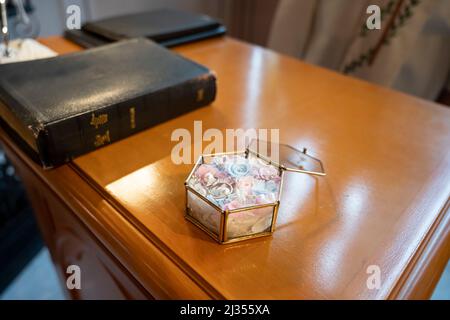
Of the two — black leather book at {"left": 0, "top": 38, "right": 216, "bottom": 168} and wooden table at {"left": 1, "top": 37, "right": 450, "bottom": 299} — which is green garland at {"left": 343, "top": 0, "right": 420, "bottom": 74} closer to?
wooden table at {"left": 1, "top": 37, "right": 450, "bottom": 299}

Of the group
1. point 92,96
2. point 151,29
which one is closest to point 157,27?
point 151,29

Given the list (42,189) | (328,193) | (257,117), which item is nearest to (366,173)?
(328,193)

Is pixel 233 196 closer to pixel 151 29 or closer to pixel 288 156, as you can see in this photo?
pixel 288 156

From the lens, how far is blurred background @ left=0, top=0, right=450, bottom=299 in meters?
0.86

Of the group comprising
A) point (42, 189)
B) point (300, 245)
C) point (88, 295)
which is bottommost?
point (88, 295)

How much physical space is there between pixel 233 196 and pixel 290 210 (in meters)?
0.08

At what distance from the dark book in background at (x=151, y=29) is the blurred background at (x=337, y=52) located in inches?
7.0

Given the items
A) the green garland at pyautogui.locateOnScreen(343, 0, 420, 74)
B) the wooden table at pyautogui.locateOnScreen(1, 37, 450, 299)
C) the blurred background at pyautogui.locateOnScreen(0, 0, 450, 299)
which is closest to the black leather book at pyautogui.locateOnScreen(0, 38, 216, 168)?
the wooden table at pyautogui.locateOnScreen(1, 37, 450, 299)

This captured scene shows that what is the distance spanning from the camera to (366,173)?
0.44m

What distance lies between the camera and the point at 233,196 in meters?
0.33

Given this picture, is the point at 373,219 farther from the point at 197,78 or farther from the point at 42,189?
the point at 42,189

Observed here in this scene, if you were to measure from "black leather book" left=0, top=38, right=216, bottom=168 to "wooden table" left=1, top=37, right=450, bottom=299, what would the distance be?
0.07ft
